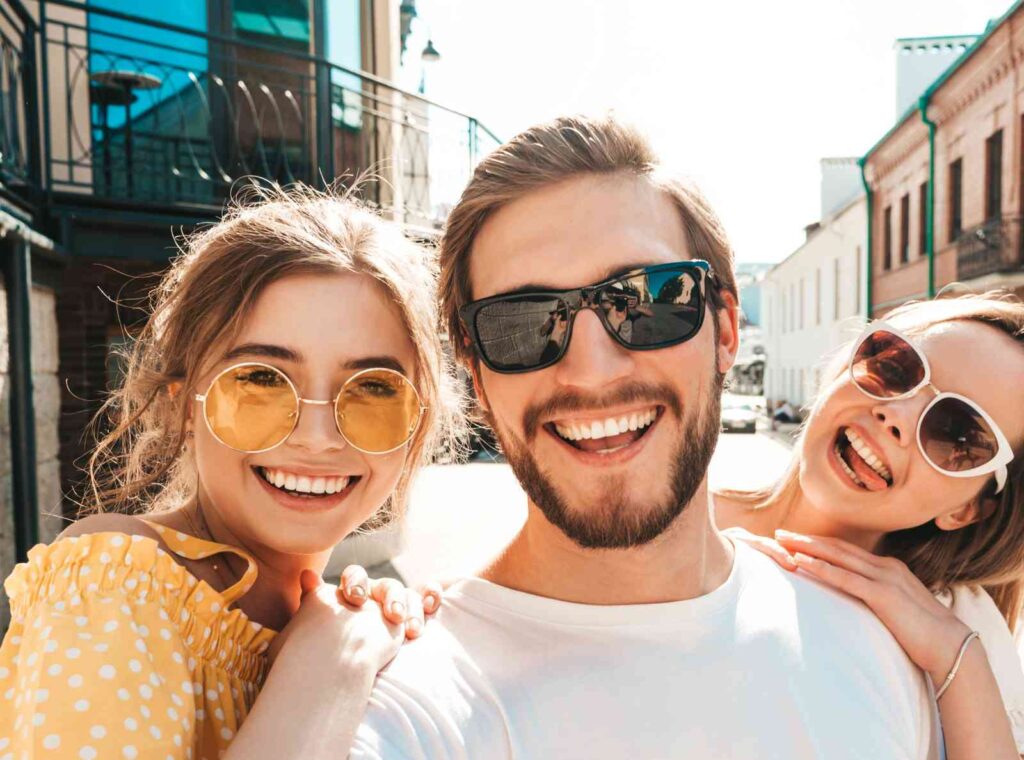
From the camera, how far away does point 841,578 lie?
211cm

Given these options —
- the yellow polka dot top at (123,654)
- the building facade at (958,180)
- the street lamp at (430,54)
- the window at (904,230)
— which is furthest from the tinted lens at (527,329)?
the window at (904,230)

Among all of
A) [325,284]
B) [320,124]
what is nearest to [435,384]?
[325,284]

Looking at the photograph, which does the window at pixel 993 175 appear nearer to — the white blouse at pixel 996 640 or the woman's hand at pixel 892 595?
the white blouse at pixel 996 640

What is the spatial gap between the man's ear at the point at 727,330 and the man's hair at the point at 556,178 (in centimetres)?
3

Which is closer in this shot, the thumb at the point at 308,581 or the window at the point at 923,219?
the thumb at the point at 308,581

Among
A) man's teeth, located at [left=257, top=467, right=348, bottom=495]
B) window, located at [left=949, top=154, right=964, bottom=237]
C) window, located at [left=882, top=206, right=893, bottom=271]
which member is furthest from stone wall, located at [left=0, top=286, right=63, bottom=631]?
window, located at [left=882, top=206, right=893, bottom=271]

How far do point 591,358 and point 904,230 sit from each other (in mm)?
23400

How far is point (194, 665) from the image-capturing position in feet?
5.41

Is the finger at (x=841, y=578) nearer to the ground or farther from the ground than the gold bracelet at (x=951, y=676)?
farther from the ground

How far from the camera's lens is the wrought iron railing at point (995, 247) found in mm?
15141

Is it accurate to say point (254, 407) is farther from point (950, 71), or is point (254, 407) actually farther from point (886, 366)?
point (950, 71)

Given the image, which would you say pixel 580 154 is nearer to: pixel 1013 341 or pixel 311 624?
pixel 311 624

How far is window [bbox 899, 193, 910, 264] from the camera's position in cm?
2216

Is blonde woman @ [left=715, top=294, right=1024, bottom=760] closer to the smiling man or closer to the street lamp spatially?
the smiling man
